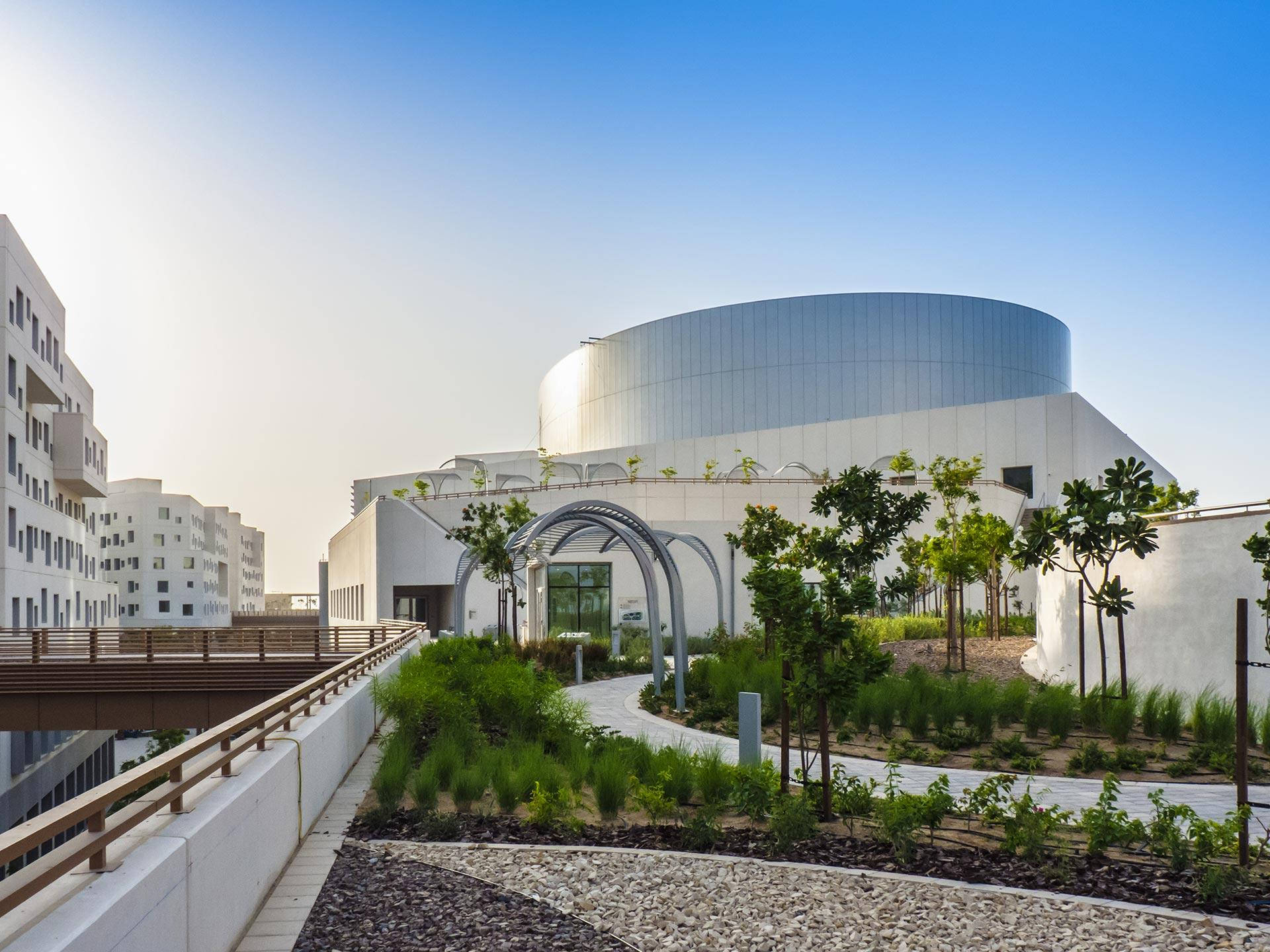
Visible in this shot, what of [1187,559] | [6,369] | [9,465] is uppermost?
[6,369]

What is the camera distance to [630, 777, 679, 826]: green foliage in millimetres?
8875

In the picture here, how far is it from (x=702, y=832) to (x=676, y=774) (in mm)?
1310

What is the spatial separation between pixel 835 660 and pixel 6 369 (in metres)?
36.0

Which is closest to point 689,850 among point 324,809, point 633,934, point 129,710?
point 633,934

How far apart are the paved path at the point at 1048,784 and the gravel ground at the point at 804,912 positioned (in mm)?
2464

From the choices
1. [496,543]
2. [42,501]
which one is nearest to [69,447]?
[42,501]

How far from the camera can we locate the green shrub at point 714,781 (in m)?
9.42

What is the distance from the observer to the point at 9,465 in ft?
126

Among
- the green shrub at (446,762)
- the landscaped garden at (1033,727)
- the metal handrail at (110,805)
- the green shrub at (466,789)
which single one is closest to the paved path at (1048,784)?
the landscaped garden at (1033,727)

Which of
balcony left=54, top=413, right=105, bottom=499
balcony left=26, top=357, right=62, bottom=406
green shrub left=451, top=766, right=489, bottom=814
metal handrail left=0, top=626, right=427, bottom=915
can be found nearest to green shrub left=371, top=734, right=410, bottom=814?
green shrub left=451, top=766, right=489, bottom=814

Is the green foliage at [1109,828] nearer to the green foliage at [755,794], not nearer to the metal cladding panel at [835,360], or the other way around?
the green foliage at [755,794]

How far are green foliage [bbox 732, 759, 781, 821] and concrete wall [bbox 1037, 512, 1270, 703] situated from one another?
7.47 m

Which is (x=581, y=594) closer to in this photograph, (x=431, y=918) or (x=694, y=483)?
(x=694, y=483)

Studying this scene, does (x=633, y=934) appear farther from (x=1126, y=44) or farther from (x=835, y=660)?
(x=1126, y=44)
